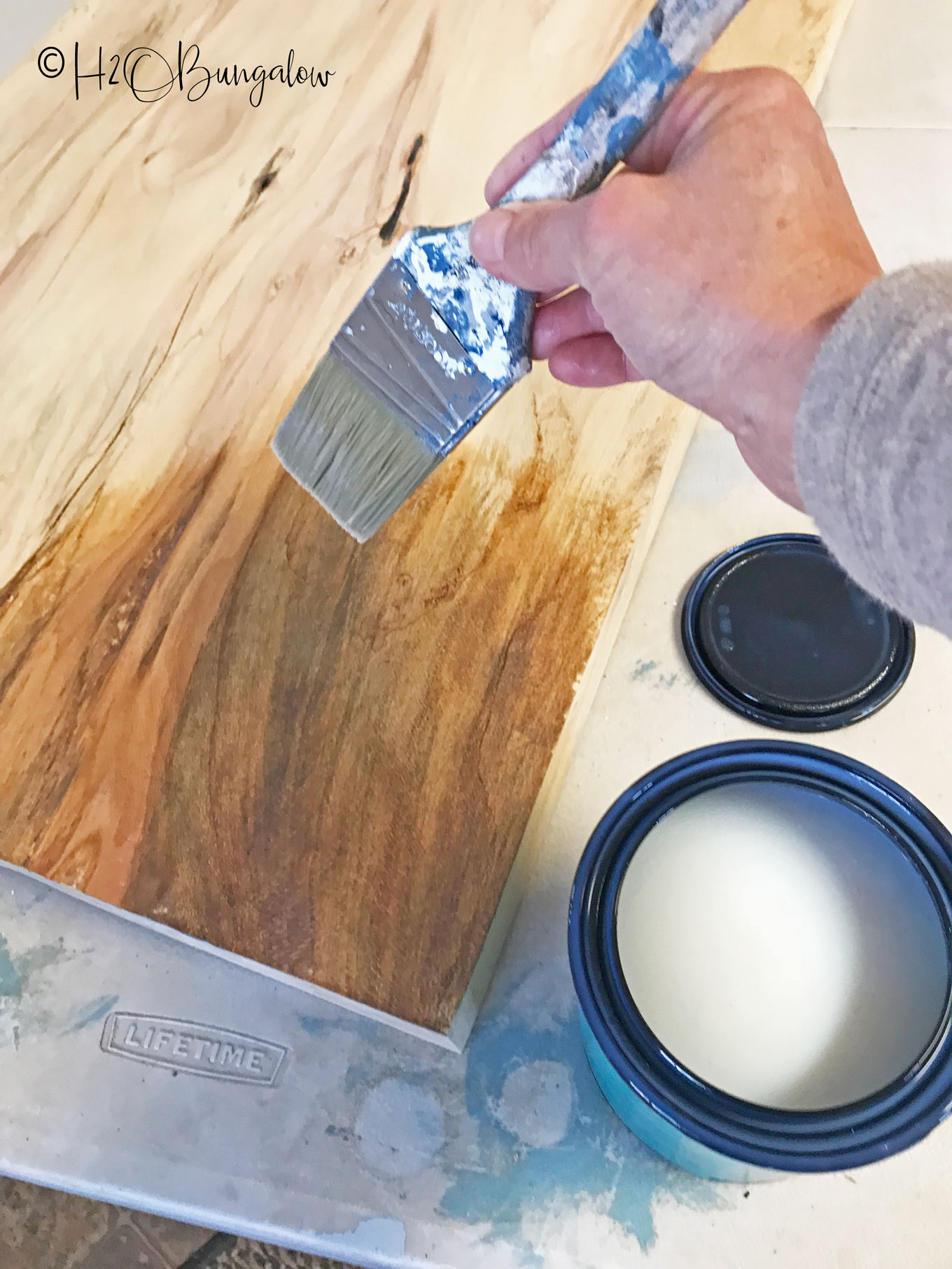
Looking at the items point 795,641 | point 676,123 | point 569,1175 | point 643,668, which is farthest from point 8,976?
point 676,123

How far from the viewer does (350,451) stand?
593 mm

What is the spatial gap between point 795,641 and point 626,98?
38cm

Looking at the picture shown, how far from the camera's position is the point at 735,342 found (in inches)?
18.5

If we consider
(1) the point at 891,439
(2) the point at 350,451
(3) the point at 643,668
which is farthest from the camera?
(3) the point at 643,668

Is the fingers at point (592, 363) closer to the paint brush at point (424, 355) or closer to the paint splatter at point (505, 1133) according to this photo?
the paint brush at point (424, 355)

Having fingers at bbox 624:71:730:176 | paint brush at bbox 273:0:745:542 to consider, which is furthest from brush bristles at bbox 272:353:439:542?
fingers at bbox 624:71:730:176

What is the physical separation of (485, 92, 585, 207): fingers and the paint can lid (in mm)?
313

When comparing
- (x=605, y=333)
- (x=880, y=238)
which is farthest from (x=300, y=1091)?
(x=880, y=238)

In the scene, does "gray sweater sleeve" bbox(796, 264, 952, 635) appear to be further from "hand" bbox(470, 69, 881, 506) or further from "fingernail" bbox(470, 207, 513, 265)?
"fingernail" bbox(470, 207, 513, 265)

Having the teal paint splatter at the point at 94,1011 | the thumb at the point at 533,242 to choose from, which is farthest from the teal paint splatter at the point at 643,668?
the teal paint splatter at the point at 94,1011

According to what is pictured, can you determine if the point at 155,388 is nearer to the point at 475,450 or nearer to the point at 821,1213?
the point at 475,450

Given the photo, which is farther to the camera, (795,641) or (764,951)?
(795,641)

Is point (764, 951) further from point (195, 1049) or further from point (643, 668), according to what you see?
point (195, 1049)

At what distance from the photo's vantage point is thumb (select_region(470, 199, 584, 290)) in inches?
19.7
